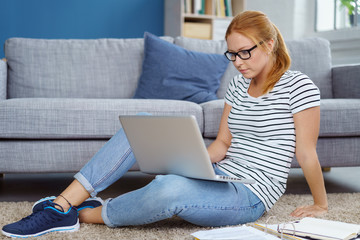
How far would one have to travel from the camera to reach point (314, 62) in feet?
9.23

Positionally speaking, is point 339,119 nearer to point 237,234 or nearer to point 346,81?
point 346,81

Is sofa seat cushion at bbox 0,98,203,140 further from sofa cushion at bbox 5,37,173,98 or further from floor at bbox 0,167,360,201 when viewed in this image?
sofa cushion at bbox 5,37,173,98

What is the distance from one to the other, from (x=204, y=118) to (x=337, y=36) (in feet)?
8.40

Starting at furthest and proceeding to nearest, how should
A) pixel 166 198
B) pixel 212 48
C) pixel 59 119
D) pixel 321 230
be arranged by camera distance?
pixel 212 48, pixel 59 119, pixel 166 198, pixel 321 230

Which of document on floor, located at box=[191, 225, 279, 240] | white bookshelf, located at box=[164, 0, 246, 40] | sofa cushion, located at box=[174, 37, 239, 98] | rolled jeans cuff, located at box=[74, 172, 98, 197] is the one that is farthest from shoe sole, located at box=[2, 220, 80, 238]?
white bookshelf, located at box=[164, 0, 246, 40]

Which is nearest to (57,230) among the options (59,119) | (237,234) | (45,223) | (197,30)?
(45,223)

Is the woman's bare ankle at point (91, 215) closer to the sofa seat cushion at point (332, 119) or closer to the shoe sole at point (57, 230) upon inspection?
the shoe sole at point (57, 230)

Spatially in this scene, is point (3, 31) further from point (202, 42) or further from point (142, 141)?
point (142, 141)

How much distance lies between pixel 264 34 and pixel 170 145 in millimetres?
468

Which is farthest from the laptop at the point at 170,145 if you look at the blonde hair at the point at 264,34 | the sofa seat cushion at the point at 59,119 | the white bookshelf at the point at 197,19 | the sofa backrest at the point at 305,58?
the white bookshelf at the point at 197,19

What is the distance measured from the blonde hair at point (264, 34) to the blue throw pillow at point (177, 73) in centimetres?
104

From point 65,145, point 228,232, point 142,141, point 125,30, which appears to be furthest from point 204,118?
point 125,30

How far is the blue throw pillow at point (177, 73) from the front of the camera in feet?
8.27

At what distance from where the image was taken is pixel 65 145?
203 cm
